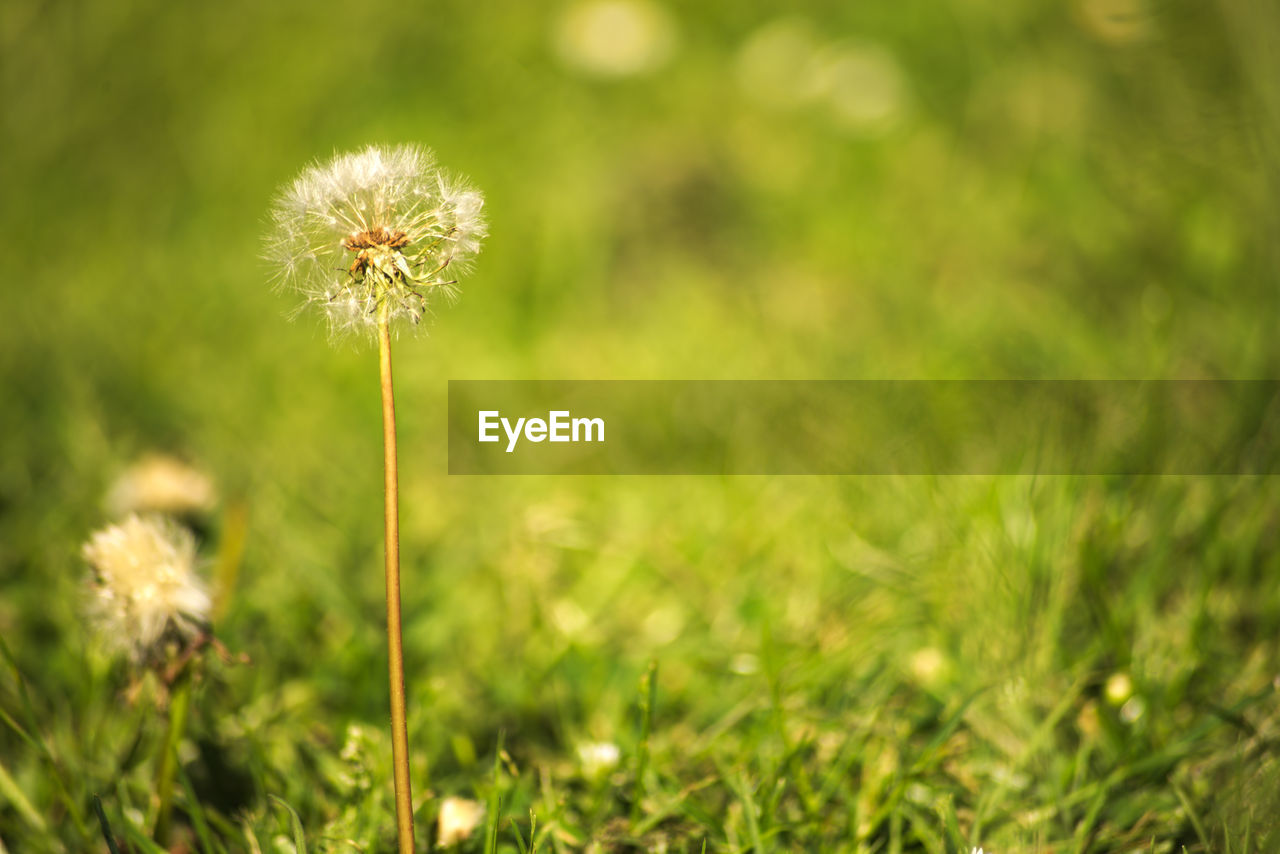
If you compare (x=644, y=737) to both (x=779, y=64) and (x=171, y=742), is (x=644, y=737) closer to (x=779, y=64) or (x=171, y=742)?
(x=171, y=742)

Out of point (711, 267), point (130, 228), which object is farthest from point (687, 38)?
point (130, 228)

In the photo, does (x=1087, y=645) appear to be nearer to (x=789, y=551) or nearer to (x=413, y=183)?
(x=789, y=551)

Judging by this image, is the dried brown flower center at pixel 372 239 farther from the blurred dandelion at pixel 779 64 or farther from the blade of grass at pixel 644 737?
the blurred dandelion at pixel 779 64

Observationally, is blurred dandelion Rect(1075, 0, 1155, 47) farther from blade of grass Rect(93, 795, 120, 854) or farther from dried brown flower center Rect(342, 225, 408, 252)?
blade of grass Rect(93, 795, 120, 854)

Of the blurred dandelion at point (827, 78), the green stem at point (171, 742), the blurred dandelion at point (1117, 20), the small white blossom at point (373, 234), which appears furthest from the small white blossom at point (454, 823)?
the blurred dandelion at point (827, 78)

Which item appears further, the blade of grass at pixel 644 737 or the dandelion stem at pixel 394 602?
the blade of grass at pixel 644 737

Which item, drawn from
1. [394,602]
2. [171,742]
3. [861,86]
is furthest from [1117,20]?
[171,742]

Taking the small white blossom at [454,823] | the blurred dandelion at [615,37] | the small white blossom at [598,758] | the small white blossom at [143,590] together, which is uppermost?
the blurred dandelion at [615,37]

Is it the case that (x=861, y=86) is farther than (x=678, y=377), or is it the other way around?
(x=861, y=86)
